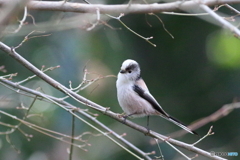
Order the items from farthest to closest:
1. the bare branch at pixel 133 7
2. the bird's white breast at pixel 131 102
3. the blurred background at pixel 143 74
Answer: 1. the blurred background at pixel 143 74
2. the bird's white breast at pixel 131 102
3. the bare branch at pixel 133 7

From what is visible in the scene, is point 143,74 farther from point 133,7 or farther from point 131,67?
point 133,7

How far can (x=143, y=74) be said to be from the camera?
6.29 meters

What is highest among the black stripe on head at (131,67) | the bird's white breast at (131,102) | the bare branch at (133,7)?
the bare branch at (133,7)

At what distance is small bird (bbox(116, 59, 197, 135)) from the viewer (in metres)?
3.58

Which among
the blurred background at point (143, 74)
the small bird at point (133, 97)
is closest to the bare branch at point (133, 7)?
the small bird at point (133, 97)

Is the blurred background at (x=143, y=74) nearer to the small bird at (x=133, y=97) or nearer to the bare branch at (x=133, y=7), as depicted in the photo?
the small bird at (x=133, y=97)

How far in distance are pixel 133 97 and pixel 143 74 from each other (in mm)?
2734

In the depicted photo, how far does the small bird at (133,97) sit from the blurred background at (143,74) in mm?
1291

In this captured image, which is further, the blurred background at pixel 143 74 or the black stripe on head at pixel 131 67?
the blurred background at pixel 143 74

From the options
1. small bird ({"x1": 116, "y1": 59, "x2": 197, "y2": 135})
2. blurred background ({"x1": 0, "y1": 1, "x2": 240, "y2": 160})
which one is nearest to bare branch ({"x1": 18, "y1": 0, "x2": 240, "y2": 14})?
small bird ({"x1": 116, "y1": 59, "x2": 197, "y2": 135})

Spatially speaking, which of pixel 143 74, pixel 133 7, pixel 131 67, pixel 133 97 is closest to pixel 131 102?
pixel 133 97

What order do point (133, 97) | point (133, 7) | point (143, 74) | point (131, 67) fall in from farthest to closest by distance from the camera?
point (143, 74)
point (131, 67)
point (133, 97)
point (133, 7)

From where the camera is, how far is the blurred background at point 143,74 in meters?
4.98

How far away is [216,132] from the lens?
6.16 m
